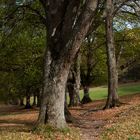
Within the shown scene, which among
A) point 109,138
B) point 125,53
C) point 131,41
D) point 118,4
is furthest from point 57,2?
point 125,53

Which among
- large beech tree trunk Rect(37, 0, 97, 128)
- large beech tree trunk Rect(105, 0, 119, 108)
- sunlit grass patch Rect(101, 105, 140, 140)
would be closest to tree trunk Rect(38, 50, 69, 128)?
large beech tree trunk Rect(37, 0, 97, 128)

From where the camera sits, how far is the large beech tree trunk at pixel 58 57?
14570 mm

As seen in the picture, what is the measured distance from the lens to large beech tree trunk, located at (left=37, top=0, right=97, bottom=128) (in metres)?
14.6

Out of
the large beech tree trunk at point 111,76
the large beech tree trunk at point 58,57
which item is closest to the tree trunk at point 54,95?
the large beech tree trunk at point 58,57

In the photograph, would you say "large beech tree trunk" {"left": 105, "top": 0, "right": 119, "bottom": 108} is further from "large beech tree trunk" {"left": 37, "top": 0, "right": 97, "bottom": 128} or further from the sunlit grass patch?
"large beech tree trunk" {"left": 37, "top": 0, "right": 97, "bottom": 128}

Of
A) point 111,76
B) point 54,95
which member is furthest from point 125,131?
point 111,76

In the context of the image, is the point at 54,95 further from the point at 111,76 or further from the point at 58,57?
→ the point at 111,76

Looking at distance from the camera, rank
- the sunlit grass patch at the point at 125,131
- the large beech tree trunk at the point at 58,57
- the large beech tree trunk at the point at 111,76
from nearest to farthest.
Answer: the sunlit grass patch at the point at 125,131 < the large beech tree trunk at the point at 58,57 < the large beech tree trunk at the point at 111,76

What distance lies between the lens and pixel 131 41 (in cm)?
3925

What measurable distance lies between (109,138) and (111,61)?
12.1m

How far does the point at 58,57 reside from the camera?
49.0 ft

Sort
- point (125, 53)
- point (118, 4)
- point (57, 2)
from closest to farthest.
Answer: point (57, 2)
point (118, 4)
point (125, 53)

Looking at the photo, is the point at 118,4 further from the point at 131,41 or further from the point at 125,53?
the point at 125,53

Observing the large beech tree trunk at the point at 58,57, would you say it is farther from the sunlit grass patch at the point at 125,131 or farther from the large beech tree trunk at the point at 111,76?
the large beech tree trunk at the point at 111,76
